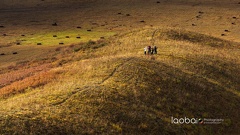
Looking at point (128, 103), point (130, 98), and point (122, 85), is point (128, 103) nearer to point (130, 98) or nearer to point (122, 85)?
A: point (130, 98)

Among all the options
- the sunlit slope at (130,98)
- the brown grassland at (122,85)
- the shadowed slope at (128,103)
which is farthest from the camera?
the brown grassland at (122,85)

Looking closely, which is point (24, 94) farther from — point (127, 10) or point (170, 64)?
point (127, 10)

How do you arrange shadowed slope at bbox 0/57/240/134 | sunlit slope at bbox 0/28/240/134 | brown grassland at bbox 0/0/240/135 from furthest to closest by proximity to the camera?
brown grassland at bbox 0/0/240/135
sunlit slope at bbox 0/28/240/134
shadowed slope at bbox 0/57/240/134

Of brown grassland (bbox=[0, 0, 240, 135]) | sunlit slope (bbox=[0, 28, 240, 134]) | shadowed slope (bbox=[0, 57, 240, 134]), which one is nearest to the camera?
shadowed slope (bbox=[0, 57, 240, 134])

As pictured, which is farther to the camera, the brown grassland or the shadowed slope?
the brown grassland

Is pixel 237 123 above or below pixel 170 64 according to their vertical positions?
below

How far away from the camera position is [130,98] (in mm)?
26547

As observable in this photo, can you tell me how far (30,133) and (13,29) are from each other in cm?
7667

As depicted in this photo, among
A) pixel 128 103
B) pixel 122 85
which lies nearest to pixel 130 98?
pixel 128 103

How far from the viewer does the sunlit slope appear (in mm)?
21375

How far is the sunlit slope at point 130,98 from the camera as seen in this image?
70.1 ft

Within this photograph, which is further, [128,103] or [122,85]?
[122,85]

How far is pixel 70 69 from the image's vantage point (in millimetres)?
35500

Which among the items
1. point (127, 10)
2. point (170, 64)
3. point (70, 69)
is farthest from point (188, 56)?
point (127, 10)
